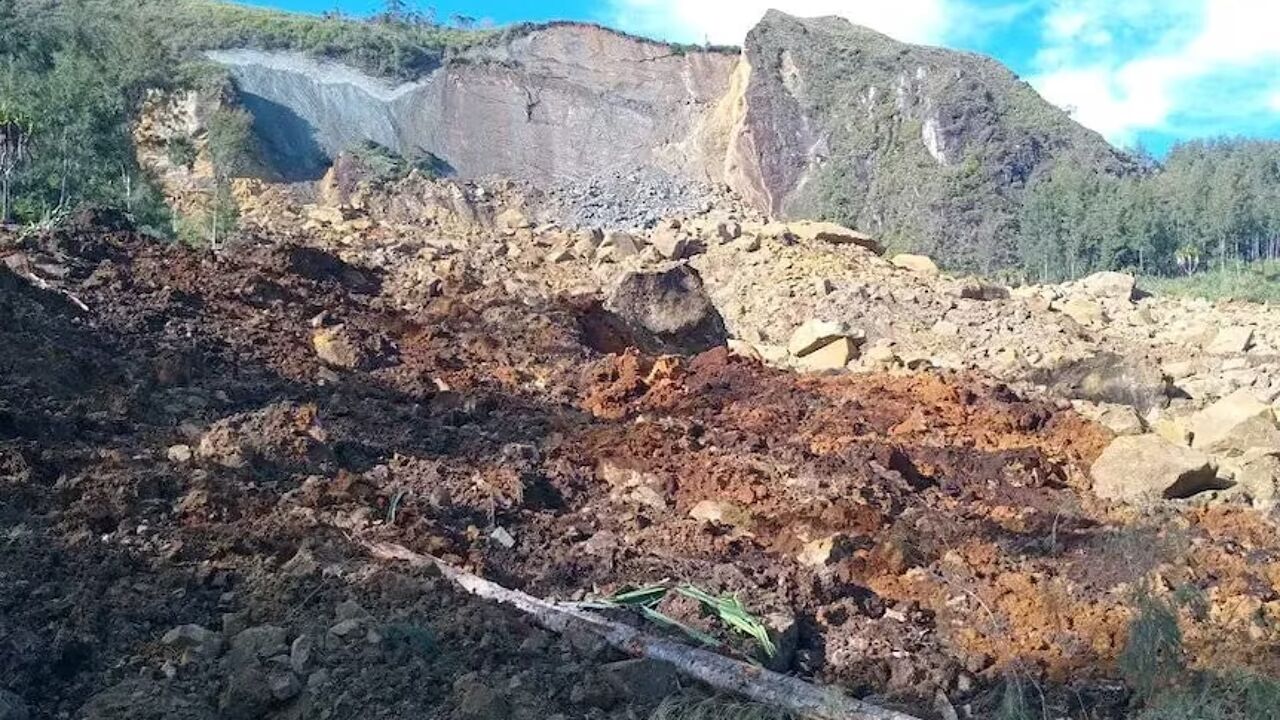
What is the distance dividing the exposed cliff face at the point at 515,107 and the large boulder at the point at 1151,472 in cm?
2544

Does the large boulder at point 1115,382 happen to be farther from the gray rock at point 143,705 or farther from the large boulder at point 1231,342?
the gray rock at point 143,705

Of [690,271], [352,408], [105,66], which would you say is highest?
[105,66]

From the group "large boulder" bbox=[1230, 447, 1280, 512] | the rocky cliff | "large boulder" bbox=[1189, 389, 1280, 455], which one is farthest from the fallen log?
the rocky cliff

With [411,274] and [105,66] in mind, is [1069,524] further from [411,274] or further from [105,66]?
[105,66]

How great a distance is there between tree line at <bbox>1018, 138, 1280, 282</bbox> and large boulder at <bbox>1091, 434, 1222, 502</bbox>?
29296mm

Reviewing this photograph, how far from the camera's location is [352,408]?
8.26 meters

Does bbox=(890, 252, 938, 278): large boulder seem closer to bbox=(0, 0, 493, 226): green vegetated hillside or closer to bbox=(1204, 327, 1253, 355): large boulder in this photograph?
bbox=(1204, 327, 1253, 355): large boulder

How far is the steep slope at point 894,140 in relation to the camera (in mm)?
36781

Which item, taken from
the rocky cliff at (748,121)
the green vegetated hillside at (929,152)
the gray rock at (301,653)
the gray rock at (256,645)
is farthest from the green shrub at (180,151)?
the gray rock at (301,653)

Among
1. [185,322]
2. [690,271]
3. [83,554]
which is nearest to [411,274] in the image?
[690,271]

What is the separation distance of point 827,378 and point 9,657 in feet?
28.8

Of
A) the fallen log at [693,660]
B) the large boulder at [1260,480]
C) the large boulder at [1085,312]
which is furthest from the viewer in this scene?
the large boulder at [1085,312]

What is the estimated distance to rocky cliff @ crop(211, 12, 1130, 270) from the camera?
109ft

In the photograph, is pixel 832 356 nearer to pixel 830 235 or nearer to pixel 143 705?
pixel 830 235
